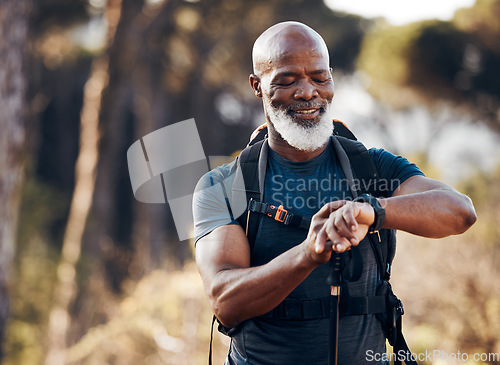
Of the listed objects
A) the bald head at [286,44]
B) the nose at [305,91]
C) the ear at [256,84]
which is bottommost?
the nose at [305,91]

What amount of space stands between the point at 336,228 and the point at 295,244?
43 centimetres

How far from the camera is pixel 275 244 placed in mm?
2207

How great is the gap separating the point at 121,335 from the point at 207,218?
21.7 feet

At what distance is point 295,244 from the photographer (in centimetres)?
220

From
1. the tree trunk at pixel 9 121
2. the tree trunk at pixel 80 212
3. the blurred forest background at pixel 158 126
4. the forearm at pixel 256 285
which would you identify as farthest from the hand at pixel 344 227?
the tree trunk at pixel 80 212

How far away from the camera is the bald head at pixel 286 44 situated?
2.32 m

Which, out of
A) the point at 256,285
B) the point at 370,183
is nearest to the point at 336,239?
the point at 256,285

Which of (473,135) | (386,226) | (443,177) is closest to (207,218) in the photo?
(386,226)

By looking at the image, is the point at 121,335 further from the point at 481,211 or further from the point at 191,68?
the point at 191,68

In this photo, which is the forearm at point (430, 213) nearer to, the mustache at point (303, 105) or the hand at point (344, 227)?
the hand at point (344, 227)

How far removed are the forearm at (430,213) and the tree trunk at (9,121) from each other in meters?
6.14

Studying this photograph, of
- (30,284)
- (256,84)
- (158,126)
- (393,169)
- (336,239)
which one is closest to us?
(336,239)

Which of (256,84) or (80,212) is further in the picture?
(80,212)

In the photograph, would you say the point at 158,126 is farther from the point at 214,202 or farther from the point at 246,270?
the point at 246,270
